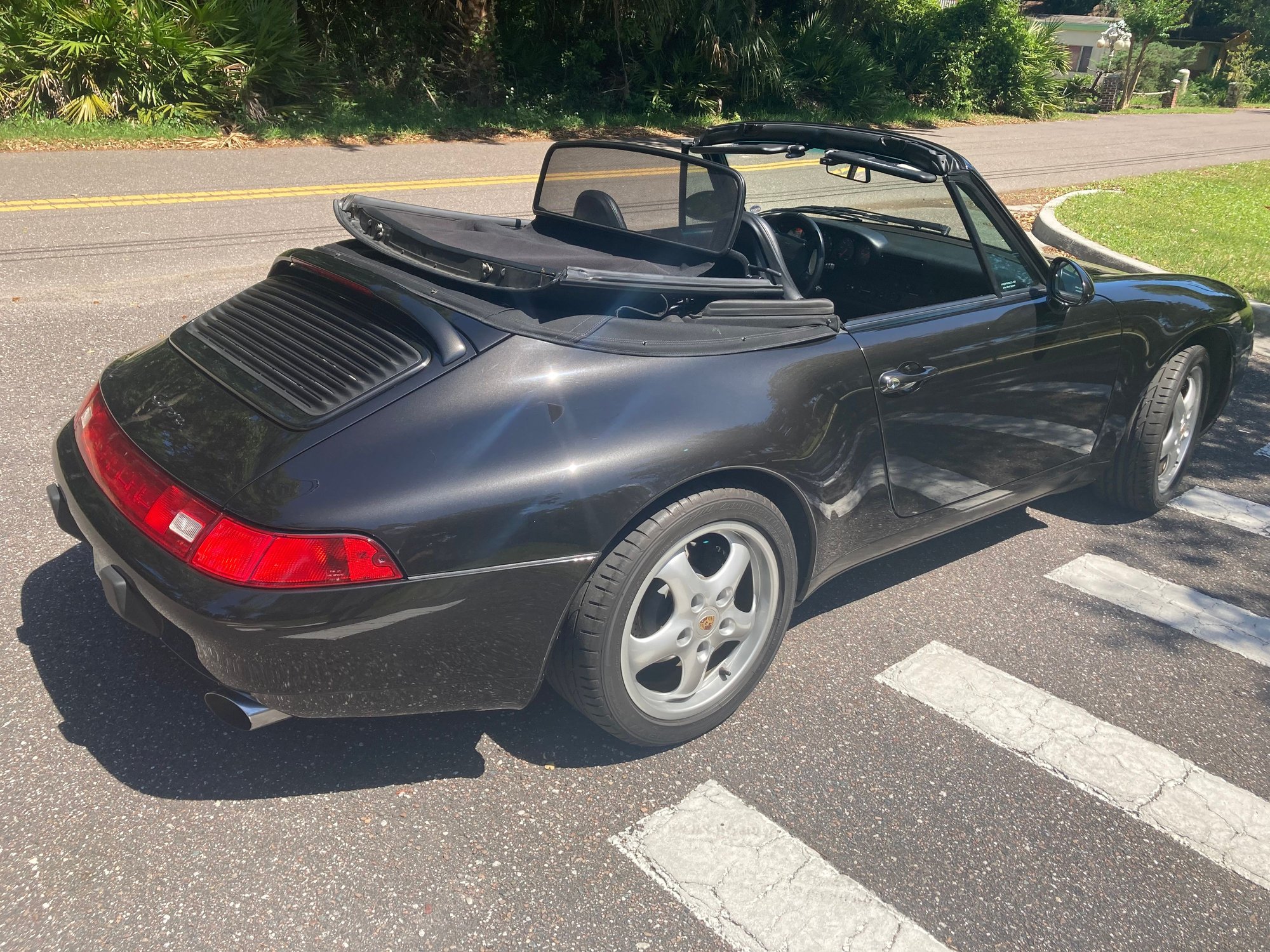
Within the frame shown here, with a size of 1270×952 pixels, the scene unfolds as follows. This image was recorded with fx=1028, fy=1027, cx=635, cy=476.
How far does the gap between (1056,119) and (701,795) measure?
30.3m

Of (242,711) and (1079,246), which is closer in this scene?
(242,711)

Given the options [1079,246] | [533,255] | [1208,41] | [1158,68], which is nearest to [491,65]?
[1079,246]

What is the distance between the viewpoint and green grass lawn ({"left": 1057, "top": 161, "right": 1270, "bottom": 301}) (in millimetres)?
9094

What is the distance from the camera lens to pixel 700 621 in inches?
109

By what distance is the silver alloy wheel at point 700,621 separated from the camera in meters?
2.67

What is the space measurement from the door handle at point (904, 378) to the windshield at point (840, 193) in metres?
0.66

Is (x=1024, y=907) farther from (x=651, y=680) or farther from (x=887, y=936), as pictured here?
(x=651, y=680)

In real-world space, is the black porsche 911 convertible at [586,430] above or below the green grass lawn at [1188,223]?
above

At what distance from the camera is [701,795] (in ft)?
8.84

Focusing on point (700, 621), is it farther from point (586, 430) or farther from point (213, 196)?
point (213, 196)

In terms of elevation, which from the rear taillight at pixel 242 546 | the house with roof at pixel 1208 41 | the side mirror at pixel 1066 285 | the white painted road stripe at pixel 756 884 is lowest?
the white painted road stripe at pixel 756 884

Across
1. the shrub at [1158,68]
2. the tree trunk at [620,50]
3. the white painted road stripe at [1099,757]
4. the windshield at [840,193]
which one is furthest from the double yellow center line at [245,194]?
the shrub at [1158,68]

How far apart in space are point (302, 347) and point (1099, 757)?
252cm

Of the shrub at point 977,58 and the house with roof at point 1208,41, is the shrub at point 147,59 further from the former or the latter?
the house with roof at point 1208,41
